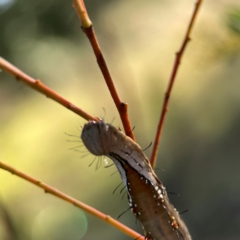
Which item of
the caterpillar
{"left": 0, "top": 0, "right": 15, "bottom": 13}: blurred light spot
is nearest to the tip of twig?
the caterpillar

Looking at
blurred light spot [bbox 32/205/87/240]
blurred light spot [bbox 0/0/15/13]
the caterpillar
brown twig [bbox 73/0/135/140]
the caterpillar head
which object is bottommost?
the caterpillar

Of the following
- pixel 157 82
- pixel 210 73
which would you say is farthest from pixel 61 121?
pixel 210 73

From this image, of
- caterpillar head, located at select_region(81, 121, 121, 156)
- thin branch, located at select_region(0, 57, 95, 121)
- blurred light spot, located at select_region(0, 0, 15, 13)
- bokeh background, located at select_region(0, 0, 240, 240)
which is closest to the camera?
thin branch, located at select_region(0, 57, 95, 121)

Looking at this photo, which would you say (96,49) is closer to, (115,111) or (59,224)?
(59,224)

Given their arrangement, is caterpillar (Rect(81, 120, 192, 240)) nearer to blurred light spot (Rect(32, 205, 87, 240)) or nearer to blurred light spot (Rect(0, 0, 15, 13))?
blurred light spot (Rect(32, 205, 87, 240))

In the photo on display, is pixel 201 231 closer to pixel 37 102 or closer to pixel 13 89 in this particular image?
pixel 37 102

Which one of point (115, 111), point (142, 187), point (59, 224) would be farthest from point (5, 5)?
point (142, 187)
